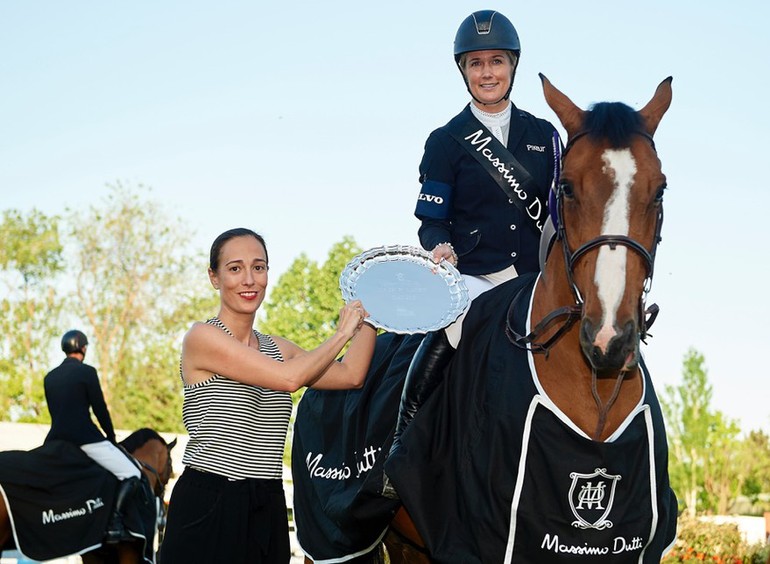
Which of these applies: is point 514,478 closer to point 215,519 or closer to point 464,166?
point 215,519

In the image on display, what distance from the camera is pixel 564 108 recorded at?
4.79m

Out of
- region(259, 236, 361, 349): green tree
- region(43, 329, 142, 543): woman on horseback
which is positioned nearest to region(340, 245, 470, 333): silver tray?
region(43, 329, 142, 543): woman on horseback

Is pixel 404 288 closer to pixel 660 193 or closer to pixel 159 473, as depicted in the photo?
pixel 660 193

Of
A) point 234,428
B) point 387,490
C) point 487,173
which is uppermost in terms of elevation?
point 487,173

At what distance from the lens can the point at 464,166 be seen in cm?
577

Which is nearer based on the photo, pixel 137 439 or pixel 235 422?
pixel 235 422

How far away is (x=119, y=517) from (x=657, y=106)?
866 centimetres

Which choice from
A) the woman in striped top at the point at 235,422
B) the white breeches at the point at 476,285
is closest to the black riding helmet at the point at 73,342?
the white breeches at the point at 476,285

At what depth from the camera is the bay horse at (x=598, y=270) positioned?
4043 millimetres

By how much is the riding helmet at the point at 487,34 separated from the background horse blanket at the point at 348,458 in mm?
1762

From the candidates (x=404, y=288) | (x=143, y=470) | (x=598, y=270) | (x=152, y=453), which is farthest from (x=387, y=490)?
(x=152, y=453)

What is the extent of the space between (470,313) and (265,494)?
146 centimetres

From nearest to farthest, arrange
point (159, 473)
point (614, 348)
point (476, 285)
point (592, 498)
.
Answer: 1. point (614, 348)
2. point (592, 498)
3. point (476, 285)
4. point (159, 473)

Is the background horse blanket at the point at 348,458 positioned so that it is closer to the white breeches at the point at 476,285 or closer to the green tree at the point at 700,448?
the white breeches at the point at 476,285
